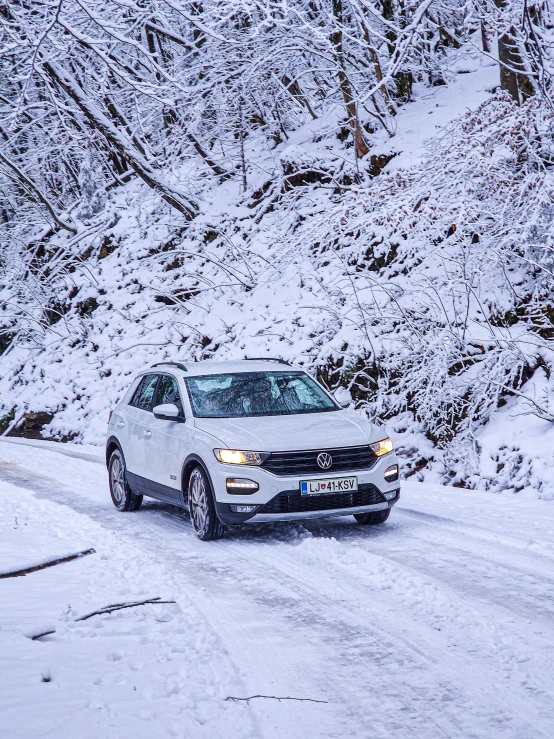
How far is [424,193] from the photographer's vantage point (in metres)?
13.7

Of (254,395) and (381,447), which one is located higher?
(254,395)

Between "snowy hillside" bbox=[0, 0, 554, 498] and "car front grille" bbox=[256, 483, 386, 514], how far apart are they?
9.86 ft

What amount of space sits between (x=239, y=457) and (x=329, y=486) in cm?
86

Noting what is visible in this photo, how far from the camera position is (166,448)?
339 inches

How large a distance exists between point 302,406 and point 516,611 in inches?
157

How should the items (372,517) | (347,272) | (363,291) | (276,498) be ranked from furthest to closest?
(363,291) → (347,272) → (372,517) → (276,498)

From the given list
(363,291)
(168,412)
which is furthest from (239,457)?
(363,291)

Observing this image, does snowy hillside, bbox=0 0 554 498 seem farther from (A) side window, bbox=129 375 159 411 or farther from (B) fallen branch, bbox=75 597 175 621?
(B) fallen branch, bbox=75 597 175 621

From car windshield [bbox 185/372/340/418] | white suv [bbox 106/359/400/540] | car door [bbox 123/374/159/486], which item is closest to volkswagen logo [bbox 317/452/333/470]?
white suv [bbox 106/359/400/540]

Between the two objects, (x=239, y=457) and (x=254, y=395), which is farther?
(x=254, y=395)

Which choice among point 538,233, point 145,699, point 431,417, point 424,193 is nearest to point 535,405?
point 431,417

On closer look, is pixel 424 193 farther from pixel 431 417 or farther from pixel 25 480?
pixel 25 480

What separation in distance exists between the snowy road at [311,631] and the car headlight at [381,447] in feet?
2.52

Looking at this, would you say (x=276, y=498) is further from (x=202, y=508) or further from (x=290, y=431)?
(x=202, y=508)
